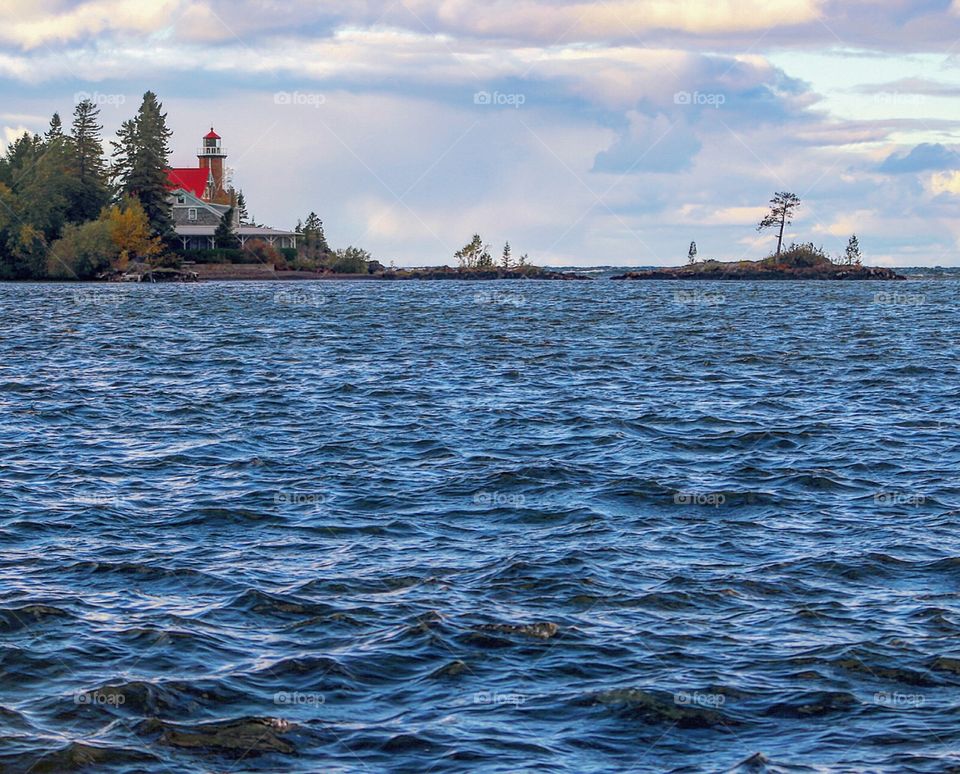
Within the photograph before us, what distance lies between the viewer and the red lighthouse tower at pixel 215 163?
560 feet

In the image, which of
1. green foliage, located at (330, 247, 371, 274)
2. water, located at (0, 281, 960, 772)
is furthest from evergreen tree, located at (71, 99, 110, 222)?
water, located at (0, 281, 960, 772)

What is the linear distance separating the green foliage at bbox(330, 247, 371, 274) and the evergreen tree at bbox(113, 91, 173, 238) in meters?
37.1

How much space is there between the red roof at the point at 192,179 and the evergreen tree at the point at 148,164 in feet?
59.1

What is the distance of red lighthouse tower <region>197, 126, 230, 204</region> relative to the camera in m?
171

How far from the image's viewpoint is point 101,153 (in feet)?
470

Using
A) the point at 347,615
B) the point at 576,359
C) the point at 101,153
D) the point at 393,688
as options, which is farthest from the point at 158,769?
the point at 101,153

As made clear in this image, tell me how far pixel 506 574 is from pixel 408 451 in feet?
31.0

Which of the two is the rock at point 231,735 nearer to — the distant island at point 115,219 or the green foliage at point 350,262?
the distant island at point 115,219

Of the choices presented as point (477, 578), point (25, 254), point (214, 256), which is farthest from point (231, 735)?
point (214, 256)

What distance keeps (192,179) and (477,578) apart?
159706mm

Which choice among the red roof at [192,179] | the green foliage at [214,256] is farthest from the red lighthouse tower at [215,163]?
the green foliage at [214,256]

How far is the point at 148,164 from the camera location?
14088 cm

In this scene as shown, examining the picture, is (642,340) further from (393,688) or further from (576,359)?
(393,688)

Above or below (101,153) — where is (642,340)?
below
